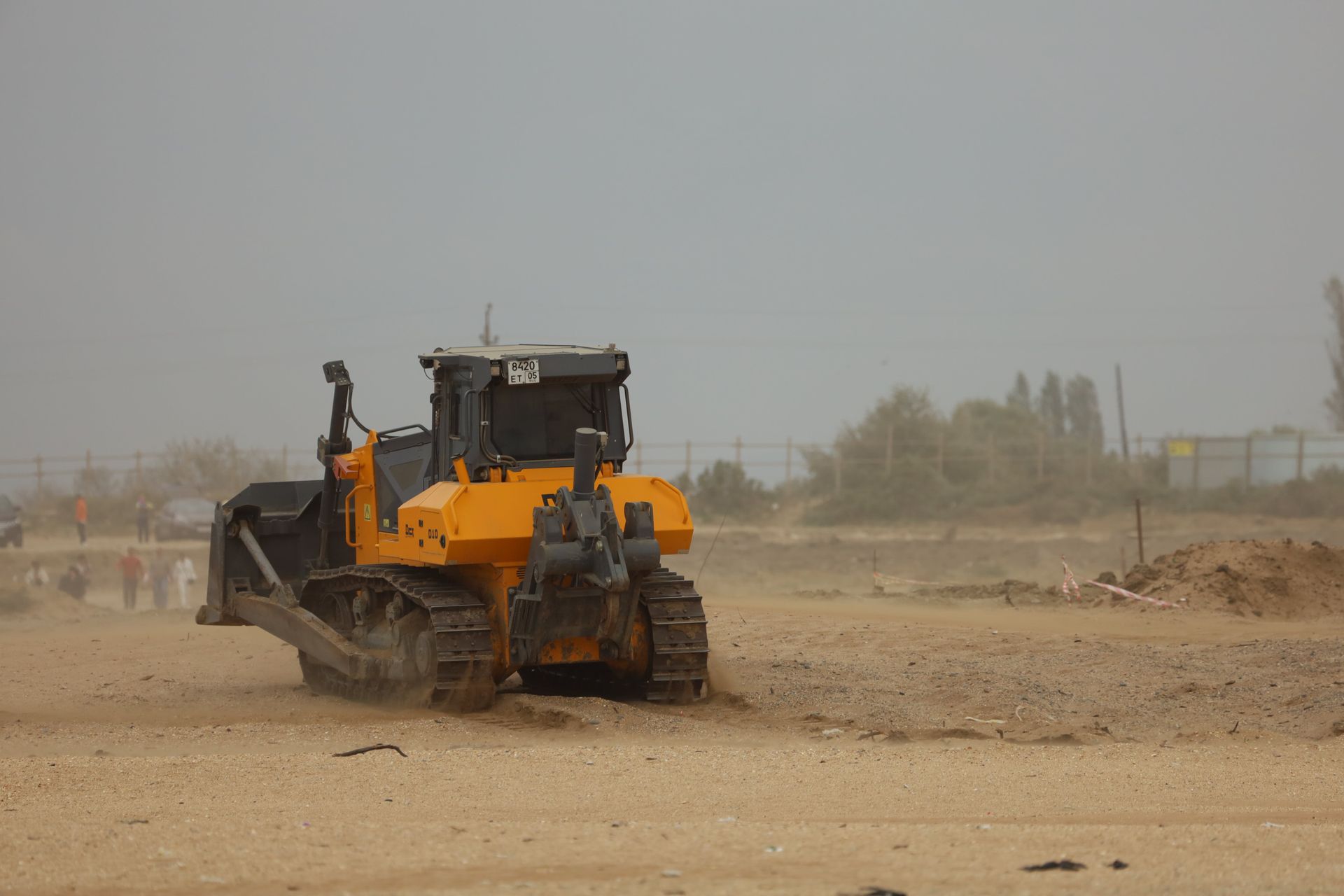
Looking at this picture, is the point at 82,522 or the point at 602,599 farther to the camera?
the point at 82,522

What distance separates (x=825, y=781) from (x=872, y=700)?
151 inches

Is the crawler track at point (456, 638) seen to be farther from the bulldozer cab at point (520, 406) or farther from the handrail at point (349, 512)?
the handrail at point (349, 512)

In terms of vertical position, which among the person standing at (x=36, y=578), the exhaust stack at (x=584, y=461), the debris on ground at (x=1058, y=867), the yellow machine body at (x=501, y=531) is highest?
the exhaust stack at (x=584, y=461)

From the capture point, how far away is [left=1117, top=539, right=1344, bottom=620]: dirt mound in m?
21.6

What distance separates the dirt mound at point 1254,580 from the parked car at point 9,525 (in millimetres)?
27353

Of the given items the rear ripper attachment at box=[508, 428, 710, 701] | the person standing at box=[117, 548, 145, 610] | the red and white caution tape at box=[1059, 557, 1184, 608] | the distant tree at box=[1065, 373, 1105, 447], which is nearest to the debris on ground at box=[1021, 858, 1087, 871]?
the rear ripper attachment at box=[508, 428, 710, 701]

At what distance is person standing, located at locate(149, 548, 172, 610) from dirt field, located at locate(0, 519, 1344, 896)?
9720mm

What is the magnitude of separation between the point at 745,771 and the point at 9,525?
3299cm

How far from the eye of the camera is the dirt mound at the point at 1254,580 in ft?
70.9

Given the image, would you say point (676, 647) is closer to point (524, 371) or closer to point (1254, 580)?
point (524, 371)

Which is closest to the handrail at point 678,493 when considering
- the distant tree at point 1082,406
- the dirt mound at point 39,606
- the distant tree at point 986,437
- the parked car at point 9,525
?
the dirt mound at point 39,606

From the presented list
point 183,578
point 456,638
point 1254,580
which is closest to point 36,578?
point 183,578

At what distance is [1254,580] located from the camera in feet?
72.6

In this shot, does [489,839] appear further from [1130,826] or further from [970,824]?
[1130,826]
